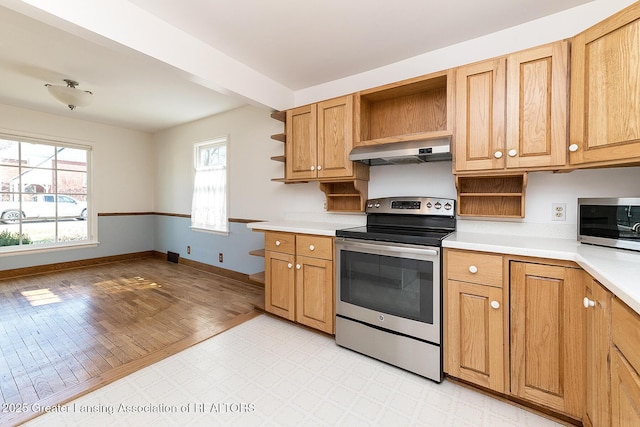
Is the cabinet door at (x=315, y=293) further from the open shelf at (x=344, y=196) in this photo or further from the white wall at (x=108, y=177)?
the white wall at (x=108, y=177)

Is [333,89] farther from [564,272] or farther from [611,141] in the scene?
[564,272]

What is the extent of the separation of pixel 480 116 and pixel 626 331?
138 cm

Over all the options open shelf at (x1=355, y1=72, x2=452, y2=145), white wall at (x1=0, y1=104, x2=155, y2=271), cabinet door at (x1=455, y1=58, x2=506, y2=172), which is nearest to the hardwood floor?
white wall at (x1=0, y1=104, x2=155, y2=271)

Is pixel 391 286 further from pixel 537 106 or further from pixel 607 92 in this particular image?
pixel 607 92

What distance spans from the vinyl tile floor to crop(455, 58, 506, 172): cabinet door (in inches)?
58.0

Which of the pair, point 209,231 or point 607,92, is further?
point 209,231

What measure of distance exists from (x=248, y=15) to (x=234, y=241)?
9.43 ft

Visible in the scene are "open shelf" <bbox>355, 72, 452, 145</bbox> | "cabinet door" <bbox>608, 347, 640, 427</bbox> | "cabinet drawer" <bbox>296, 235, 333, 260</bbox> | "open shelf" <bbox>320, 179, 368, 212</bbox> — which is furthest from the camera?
"open shelf" <bbox>320, 179, 368, 212</bbox>

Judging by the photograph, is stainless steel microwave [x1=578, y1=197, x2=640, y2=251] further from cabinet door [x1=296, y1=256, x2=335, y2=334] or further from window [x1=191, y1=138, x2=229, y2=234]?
window [x1=191, y1=138, x2=229, y2=234]

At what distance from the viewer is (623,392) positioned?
3.18 feet

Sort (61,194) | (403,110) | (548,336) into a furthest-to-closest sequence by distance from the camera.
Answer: (61,194)
(403,110)
(548,336)

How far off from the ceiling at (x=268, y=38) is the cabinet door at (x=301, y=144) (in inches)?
17.2

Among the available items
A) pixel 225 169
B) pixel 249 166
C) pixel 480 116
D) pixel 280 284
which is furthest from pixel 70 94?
pixel 480 116

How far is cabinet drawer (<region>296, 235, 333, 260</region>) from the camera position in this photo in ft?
7.51
